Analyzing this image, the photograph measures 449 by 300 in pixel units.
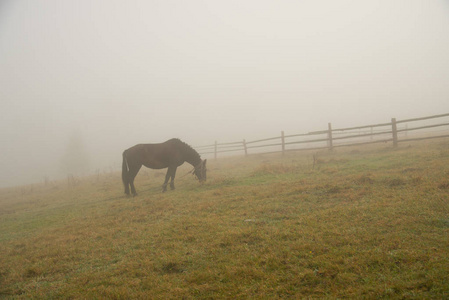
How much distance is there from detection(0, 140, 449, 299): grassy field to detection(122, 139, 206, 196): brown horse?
3.27m

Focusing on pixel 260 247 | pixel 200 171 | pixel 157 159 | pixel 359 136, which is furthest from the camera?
pixel 359 136

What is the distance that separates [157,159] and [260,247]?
8047 mm

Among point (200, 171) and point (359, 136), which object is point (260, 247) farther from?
point (359, 136)

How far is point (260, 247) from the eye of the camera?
3811 millimetres

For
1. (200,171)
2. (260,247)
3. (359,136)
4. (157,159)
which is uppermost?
(359,136)

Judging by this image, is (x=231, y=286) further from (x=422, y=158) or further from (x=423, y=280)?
(x=422, y=158)

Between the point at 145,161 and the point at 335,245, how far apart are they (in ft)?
29.4

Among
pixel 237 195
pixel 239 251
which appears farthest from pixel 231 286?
pixel 237 195

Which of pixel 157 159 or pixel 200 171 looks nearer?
pixel 157 159

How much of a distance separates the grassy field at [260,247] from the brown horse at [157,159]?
10.7ft

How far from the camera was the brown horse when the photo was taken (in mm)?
10562

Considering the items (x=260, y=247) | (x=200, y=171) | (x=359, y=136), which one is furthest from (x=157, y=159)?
(x=359, y=136)

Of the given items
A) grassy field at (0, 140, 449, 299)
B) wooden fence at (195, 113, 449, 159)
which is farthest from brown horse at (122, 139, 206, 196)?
wooden fence at (195, 113, 449, 159)

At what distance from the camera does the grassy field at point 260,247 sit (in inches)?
108
